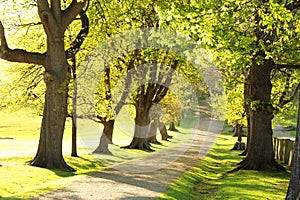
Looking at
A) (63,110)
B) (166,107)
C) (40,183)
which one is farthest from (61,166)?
(166,107)

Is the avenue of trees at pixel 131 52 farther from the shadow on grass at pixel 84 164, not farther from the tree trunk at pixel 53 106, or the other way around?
the shadow on grass at pixel 84 164

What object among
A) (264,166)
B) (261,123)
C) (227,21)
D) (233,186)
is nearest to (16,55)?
(227,21)

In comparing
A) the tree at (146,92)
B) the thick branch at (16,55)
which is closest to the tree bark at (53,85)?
the thick branch at (16,55)

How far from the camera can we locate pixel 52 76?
2233 cm

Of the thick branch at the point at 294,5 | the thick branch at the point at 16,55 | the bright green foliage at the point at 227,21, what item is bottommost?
the thick branch at the point at 16,55

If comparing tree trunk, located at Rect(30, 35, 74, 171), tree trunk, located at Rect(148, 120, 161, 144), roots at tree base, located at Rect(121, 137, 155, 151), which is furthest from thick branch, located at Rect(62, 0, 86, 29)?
tree trunk, located at Rect(148, 120, 161, 144)

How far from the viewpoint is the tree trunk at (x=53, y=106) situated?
2250cm

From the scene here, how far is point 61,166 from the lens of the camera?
22.7 m

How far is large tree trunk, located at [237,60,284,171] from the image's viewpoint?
24.6m

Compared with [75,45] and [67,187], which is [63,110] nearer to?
[75,45]

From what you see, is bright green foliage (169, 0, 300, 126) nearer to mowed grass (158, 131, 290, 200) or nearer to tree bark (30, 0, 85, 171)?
mowed grass (158, 131, 290, 200)

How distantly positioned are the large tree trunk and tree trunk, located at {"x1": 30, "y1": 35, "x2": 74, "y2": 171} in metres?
9.89

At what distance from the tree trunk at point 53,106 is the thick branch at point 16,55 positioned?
1.77 feet

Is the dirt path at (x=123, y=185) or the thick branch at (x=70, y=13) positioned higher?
the thick branch at (x=70, y=13)
